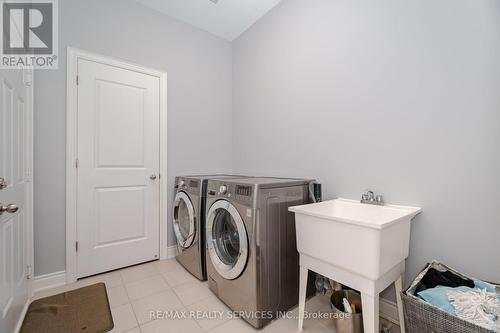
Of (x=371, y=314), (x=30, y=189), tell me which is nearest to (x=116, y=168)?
(x=30, y=189)

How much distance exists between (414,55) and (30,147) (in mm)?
2854

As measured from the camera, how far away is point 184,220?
2312mm

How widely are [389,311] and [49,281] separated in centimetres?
268

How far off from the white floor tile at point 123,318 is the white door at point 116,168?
2.28ft

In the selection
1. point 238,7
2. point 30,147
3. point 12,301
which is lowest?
point 12,301

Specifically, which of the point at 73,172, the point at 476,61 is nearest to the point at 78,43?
the point at 73,172

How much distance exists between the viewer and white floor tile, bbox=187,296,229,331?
1.44 meters

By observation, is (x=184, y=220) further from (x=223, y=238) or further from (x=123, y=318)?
(x=123, y=318)

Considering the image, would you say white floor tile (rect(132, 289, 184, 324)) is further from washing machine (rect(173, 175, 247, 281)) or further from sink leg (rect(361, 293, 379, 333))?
sink leg (rect(361, 293, 379, 333))

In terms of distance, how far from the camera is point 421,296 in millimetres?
959

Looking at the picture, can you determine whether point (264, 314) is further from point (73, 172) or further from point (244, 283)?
point (73, 172)

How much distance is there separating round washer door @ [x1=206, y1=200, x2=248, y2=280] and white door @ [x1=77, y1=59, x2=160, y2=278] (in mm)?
976

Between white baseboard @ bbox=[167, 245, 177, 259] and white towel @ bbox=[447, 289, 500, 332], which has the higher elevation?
white towel @ bbox=[447, 289, 500, 332]

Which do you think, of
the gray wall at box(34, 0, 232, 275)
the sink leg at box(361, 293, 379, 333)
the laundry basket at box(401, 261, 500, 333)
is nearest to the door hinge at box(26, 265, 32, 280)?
the gray wall at box(34, 0, 232, 275)
